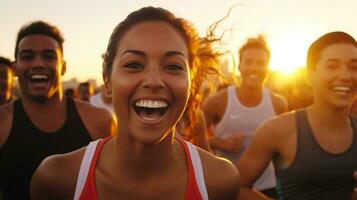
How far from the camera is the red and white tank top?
238 cm

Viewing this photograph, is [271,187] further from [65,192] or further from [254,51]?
[65,192]

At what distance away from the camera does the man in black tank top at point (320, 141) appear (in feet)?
11.3

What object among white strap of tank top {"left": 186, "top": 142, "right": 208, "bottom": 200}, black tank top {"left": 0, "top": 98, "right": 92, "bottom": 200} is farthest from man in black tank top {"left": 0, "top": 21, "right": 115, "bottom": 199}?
white strap of tank top {"left": 186, "top": 142, "right": 208, "bottom": 200}

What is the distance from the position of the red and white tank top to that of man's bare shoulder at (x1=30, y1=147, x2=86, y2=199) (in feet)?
0.19

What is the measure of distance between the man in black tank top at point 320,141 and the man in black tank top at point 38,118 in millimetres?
1491

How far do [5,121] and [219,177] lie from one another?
2097 mm

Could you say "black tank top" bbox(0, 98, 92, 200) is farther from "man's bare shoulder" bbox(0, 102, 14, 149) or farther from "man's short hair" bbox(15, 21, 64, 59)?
"man's short hair" bbox(15, 21, 64, 59)

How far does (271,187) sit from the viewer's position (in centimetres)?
578

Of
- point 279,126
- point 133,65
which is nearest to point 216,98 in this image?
point 279,126

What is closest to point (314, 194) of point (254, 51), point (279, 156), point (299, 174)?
point (299, 174)

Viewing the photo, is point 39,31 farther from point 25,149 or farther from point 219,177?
point 219,177

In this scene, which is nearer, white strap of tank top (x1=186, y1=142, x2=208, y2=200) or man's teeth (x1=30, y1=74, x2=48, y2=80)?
white strap of tank top (x1=186, y1=142, x2=208, y2=200)

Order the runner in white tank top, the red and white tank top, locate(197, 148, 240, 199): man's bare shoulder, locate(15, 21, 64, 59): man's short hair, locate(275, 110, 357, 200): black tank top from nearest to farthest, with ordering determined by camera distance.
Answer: the red and white tank top < locate(197, 148, 240, 199): man's bare shoulder < locate(275, 110, 357, 200): black tank top < locate(15, 21, 64, 59): man's short hair < the runner in white tank top

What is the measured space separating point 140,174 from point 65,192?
17.4 inches
